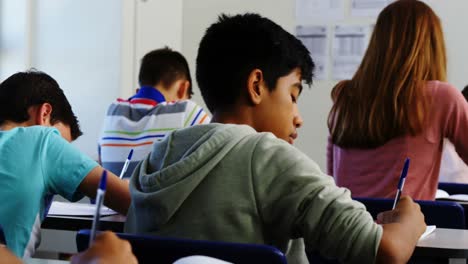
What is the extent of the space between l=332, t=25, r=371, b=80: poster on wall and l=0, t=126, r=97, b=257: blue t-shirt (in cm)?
357

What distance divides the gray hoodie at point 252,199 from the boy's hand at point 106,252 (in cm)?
62

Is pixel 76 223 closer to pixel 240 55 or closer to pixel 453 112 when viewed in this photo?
pixel 240 55

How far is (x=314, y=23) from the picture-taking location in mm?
5660

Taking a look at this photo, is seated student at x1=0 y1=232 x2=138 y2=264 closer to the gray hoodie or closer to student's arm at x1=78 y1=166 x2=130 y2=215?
the gray hoodie

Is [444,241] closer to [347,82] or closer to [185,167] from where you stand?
[185,167]

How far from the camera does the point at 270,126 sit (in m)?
1.90

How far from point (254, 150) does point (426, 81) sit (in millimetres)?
1555

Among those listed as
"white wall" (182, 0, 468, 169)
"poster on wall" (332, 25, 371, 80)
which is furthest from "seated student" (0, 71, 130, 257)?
"poster on wall" (332, 25, 371, 80)

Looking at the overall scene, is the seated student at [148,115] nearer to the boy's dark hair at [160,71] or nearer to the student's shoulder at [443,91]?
the boy's dark hair at [160,71]

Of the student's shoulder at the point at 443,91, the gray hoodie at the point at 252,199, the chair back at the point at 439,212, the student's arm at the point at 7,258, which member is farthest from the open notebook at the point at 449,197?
the student's arm at the point at 7,258

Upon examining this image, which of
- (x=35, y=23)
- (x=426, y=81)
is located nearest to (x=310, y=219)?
(x=426, y=81)

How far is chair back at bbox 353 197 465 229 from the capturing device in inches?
93.9

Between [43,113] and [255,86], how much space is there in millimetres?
790

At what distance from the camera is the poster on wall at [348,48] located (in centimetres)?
557
